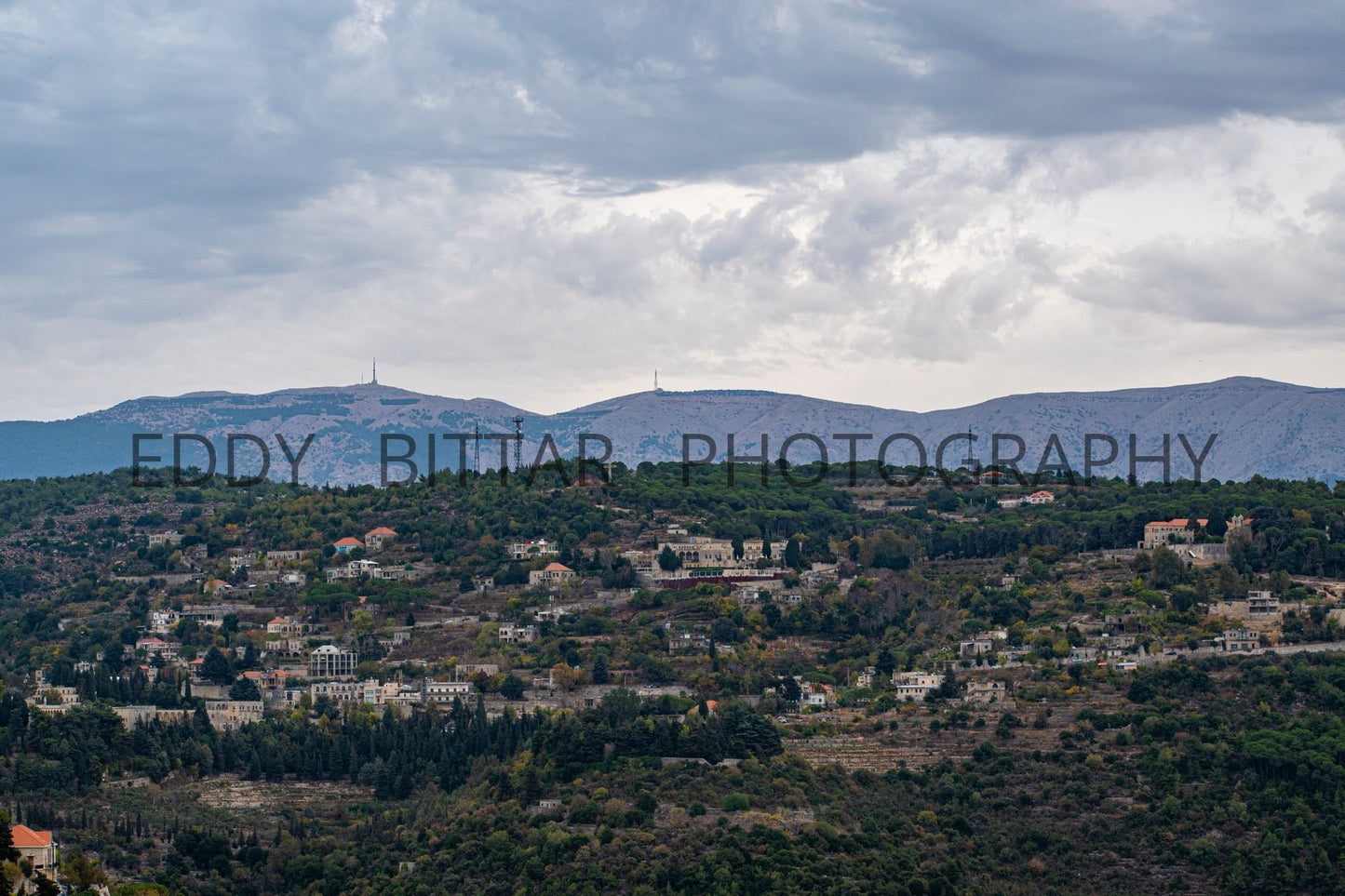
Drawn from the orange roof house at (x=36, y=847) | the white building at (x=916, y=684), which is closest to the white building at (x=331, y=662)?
the white building at (x=916, y=684)

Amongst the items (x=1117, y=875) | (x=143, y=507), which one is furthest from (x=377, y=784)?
(x=143, y=507)

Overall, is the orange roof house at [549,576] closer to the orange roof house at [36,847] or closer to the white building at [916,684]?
the white building at [916,684]

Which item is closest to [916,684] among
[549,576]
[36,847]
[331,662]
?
[549,576]

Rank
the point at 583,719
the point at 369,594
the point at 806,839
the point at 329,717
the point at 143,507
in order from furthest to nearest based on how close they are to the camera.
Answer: the point at 143,507
the point at 369,594
the point at 329,717
the point at 583,719
the point at 806,839

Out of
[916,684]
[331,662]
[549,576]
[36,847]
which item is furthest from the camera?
[549,576]

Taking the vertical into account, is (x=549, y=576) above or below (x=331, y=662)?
above

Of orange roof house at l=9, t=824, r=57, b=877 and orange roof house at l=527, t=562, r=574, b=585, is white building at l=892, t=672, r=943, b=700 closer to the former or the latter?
orange roof house at l=527, t=562, r=574, b=585

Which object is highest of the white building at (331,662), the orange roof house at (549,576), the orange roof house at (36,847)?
the orange roof house at (549,576)

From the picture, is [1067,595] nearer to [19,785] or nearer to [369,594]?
[369,594]

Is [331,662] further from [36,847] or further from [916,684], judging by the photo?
[36,847]

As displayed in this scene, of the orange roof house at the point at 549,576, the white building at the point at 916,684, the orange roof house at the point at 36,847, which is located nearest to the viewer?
the orange roof house at the point at 36,847

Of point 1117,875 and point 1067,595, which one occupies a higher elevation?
point 1067,595
